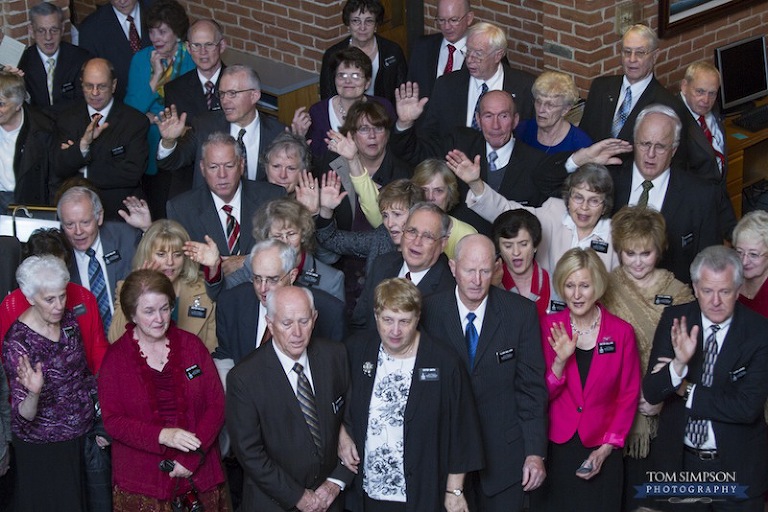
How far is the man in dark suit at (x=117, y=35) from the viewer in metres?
8.92

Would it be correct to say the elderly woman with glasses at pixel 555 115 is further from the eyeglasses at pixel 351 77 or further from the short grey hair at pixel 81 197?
the short grey hair at pixel 81 197

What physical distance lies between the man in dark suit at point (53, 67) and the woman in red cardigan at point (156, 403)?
10.2 ft

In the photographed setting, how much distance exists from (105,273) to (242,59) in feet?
14.6

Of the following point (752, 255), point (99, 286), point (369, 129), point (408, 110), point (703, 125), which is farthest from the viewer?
point (703, 125)

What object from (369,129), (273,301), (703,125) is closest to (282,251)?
(273,301)

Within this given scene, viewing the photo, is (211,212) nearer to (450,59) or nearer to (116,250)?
(116,250)

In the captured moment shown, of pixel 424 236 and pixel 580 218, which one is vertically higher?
pixel 580 218

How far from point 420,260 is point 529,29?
4.29m

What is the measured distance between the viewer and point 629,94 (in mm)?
7656

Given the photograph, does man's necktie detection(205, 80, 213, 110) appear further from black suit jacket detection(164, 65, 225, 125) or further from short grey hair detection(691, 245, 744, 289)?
short grey hair detection(691, 245, 744, 289)

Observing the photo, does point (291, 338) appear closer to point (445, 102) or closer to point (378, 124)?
point (378, 124)

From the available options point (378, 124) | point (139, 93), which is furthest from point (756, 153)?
point (139, 93)

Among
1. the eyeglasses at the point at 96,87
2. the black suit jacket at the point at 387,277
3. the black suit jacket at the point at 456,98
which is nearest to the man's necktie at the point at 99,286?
the black suit jacket at the point at 387,277

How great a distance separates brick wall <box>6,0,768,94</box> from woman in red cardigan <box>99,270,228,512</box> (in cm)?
368
